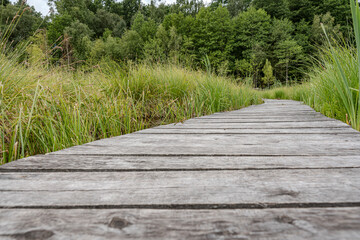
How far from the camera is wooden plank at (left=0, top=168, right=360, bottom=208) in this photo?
0.60m

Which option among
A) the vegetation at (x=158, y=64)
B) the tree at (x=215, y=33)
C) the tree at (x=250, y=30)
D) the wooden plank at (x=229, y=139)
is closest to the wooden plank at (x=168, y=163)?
the wooden plank at (x=229, y=139)

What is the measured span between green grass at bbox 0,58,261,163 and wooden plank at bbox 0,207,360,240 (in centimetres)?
120

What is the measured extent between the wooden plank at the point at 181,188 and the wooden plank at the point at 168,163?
0.05 m

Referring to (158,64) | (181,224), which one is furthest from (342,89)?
(158,64)

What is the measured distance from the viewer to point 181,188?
0.68m

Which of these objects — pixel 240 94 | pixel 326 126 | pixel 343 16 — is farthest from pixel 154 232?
pixel 343 16

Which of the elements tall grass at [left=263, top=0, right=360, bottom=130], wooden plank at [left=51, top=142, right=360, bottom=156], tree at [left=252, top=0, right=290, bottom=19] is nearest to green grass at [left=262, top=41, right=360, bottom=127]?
tall grass at [left=263, top=0, right=360, bottom=130]

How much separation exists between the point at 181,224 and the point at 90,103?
2.12m

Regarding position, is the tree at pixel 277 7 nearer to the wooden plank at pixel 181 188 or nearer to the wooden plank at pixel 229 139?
the wooden plank at pixel 229 139

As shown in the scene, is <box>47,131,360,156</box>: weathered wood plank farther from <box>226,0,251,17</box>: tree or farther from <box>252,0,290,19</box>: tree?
<box>226,0,251,17</box>: tree

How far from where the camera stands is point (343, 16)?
31781 mm

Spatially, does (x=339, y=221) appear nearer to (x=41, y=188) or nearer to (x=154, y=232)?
(x=154, y=232)

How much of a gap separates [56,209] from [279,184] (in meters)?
0.65

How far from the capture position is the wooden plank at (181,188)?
60cm
